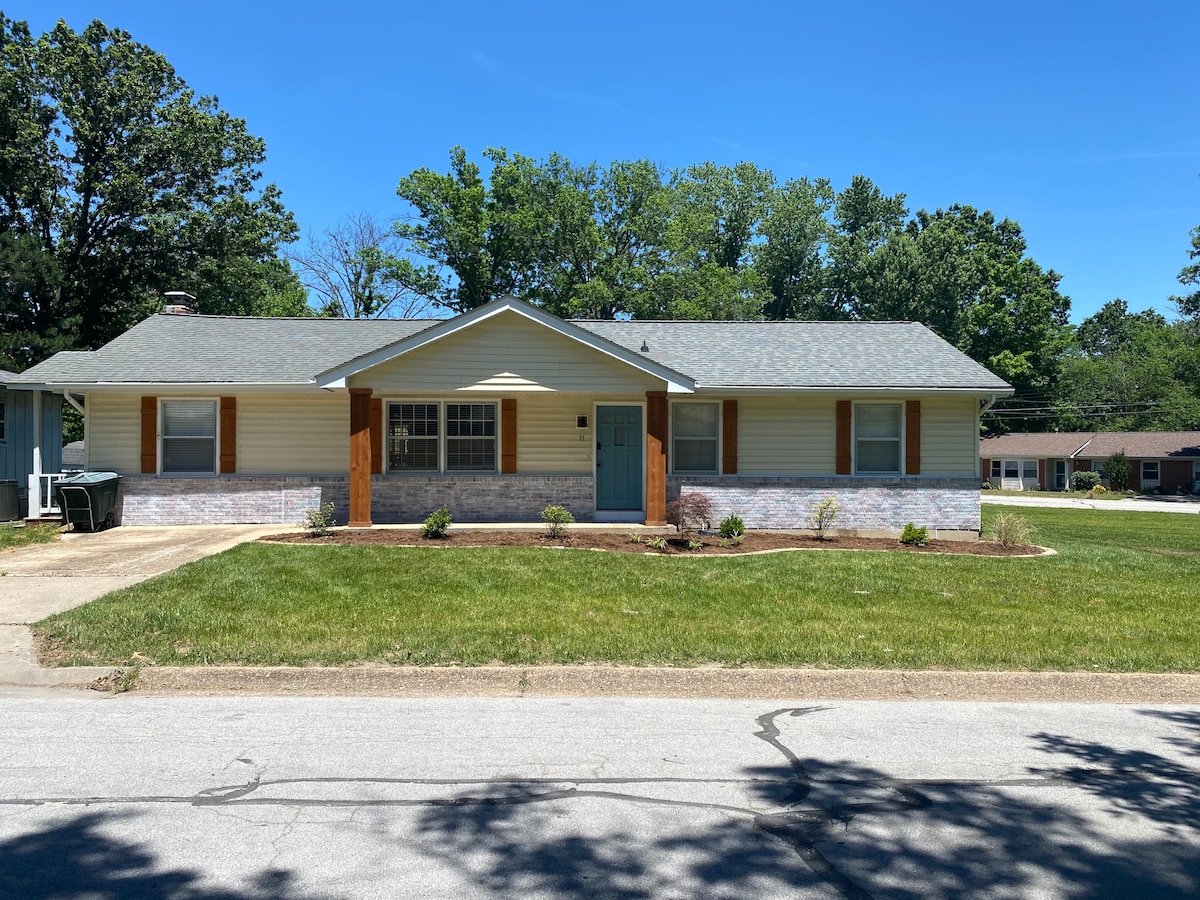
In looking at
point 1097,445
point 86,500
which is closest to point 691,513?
point 86,500

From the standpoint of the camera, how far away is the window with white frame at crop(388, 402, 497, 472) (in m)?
16.8

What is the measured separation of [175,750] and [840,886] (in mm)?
3882

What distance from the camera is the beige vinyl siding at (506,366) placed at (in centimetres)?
1523

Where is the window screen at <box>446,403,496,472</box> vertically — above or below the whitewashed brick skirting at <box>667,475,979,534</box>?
above

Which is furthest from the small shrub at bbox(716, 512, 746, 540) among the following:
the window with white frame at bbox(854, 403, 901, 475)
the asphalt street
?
the asphalt street

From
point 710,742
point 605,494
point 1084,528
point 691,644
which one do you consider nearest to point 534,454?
point 605,494

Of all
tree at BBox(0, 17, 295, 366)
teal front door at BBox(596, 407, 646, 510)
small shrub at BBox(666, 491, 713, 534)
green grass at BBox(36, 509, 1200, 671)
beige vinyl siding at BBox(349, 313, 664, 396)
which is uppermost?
tree at BBox(0, 17, 295, 366)

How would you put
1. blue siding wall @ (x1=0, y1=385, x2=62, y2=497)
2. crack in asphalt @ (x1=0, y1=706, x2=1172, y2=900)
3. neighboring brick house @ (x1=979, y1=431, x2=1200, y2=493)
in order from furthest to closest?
neighboring brick house @ (x1=979, y1=431, x2=1200, y2=493) → blue siding wall @ (x1=0, y1=385, x2=62, y2=497) → crack in asphalt @ (x1=0, y1=706, x2=1172, y2=900)

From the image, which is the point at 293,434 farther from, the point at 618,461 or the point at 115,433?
the point at 618,461

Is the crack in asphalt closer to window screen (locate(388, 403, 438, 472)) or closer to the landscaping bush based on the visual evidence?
window screen (locate(388, 403, 438, 472))

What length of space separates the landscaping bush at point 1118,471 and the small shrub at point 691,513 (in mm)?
49485

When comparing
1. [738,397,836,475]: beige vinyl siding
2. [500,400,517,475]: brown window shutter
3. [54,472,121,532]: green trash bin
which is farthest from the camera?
[738,397,836,475]: beige vinyl siding

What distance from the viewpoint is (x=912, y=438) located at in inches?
661

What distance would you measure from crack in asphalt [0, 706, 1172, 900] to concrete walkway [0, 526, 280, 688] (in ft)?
9.55
